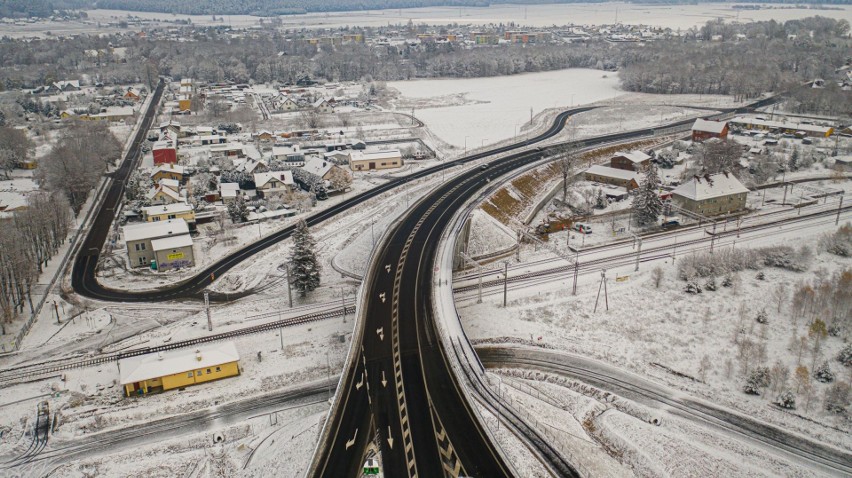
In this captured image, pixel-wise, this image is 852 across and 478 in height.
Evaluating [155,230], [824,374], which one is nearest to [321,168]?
[155,230]

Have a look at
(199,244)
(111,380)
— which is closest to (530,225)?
(199,244)

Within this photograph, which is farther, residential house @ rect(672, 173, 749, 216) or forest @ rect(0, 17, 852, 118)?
forest @ rect(0, 17, 852, 118)

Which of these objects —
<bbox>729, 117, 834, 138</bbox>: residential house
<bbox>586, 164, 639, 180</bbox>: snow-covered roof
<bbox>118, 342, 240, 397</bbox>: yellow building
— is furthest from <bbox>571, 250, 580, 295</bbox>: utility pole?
<bbox>729, 117, 834, 138</bbox>: residential house

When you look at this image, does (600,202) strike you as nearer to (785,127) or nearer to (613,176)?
(613,176)

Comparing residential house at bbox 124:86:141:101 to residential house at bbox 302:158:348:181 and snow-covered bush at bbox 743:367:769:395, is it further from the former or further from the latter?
snow-covered bush at bbox 743:367:769:395

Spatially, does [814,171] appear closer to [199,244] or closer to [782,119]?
[782,119]

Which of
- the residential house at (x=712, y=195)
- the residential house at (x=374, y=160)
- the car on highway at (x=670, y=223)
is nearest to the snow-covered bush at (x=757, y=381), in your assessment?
the car on highway at (x=670, y=223)
